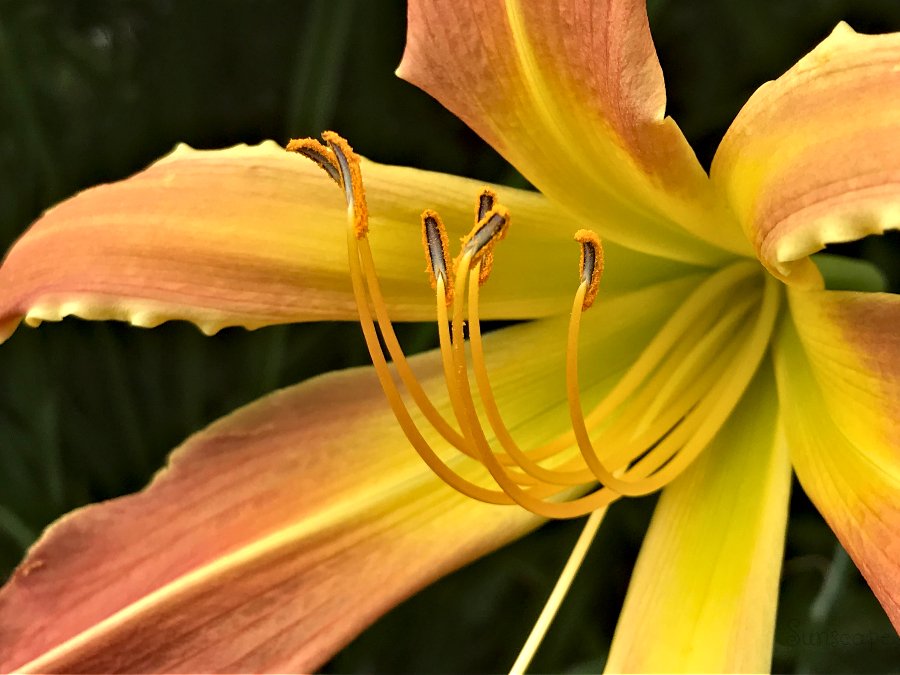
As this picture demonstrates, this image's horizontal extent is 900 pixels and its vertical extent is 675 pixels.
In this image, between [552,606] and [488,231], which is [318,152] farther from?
[552,606]

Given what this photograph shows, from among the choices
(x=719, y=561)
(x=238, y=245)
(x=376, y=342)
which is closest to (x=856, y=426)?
(x=719, y=561)

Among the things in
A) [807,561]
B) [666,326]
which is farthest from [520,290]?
[807,561]

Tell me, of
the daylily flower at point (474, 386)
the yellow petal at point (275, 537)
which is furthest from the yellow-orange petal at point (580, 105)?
the yellow petal at point (275, 537)

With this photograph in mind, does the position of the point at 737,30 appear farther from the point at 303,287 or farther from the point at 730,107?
the point at 303,287

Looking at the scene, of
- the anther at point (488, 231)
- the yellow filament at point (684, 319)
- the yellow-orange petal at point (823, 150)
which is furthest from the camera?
the yellow filament at point (684, 319)

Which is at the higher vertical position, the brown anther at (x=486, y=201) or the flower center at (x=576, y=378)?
the brown anther at (x=486, y=201)

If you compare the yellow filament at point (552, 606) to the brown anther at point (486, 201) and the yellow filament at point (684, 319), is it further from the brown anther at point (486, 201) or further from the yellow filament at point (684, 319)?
the brown anther at point (486, 201)
